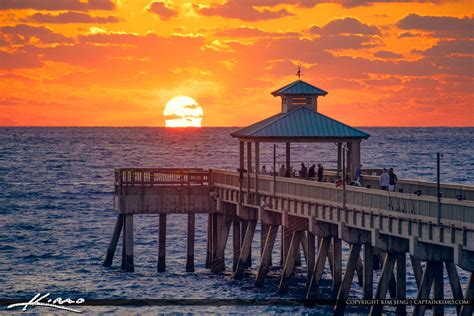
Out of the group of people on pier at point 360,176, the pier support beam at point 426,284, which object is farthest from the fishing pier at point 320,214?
the group of people on pier at point 360,176

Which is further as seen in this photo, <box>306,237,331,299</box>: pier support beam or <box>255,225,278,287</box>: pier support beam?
<box>255,225,278,287</box>: pier support beam

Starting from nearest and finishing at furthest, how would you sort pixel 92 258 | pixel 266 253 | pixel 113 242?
1. pixel 266 253
2. pixel 113 242
3. pixel 92 258

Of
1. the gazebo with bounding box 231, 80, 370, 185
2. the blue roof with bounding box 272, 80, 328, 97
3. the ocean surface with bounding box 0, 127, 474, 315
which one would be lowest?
the ocean surface with bounding box 0, 127, 474, 315

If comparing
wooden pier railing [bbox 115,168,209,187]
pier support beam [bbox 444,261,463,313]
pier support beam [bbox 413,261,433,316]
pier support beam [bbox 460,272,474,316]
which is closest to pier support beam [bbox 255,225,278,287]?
wooden pier railing [bbox 115,168,209,187]

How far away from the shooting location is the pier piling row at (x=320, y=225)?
3975 centimetres

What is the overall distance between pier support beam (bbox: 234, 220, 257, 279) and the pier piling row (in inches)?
1.8

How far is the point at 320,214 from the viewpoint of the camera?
4825 centimetres

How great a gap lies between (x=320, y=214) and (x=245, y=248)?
33.7 feet

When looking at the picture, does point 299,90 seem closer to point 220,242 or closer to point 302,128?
point 302,128

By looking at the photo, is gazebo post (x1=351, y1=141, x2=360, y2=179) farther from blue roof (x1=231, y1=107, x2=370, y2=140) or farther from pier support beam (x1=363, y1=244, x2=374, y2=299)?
pier support beam (x1=363, y1=244, x2=374, y2=299)

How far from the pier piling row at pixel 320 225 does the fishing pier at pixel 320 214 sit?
0.13ft

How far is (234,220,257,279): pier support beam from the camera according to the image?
57.6 m

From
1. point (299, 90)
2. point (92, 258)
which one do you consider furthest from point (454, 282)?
point (92, 258)

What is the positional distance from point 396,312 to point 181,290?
13070 millimetres
